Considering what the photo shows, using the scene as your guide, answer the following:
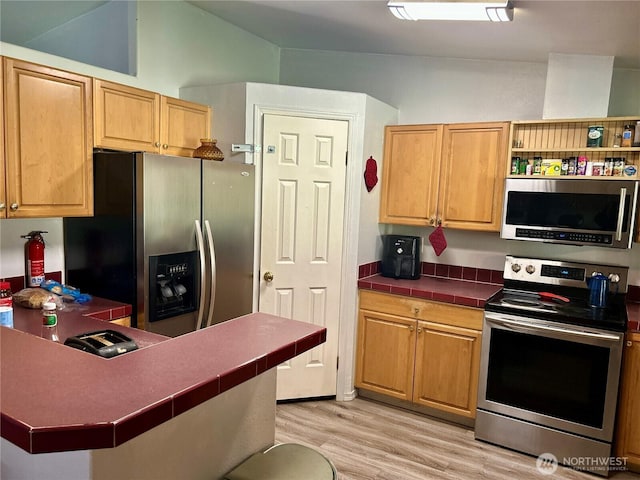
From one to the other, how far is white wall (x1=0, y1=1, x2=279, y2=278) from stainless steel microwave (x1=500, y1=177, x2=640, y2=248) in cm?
217

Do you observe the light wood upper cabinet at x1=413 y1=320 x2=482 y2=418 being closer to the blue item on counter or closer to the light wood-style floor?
the light wood-style floor

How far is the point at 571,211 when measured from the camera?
295 cm

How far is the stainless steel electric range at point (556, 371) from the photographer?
105 inches

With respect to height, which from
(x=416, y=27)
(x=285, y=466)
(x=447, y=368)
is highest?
(x=416, y=27)

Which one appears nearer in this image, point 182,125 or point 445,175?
point 182,125

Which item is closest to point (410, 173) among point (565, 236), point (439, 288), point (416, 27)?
point (439, 288)

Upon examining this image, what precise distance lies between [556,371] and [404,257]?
1.27 m

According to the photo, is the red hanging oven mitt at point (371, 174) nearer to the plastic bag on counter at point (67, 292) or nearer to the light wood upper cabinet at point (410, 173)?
the light wood upper cabinet at point (410, 173)

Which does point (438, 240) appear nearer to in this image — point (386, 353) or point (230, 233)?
point (386, 353)

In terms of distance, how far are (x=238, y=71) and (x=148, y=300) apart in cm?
206

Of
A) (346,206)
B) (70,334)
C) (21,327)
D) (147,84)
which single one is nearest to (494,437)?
(346,206)

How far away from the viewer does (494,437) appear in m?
2.99

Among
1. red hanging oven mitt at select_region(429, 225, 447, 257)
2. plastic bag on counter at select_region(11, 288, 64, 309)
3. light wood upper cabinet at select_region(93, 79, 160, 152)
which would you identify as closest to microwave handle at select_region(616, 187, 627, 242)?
red hanging oven mitt at select_region(429, 225, 447, 257)

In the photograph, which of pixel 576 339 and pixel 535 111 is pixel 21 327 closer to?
pixel 576 339
